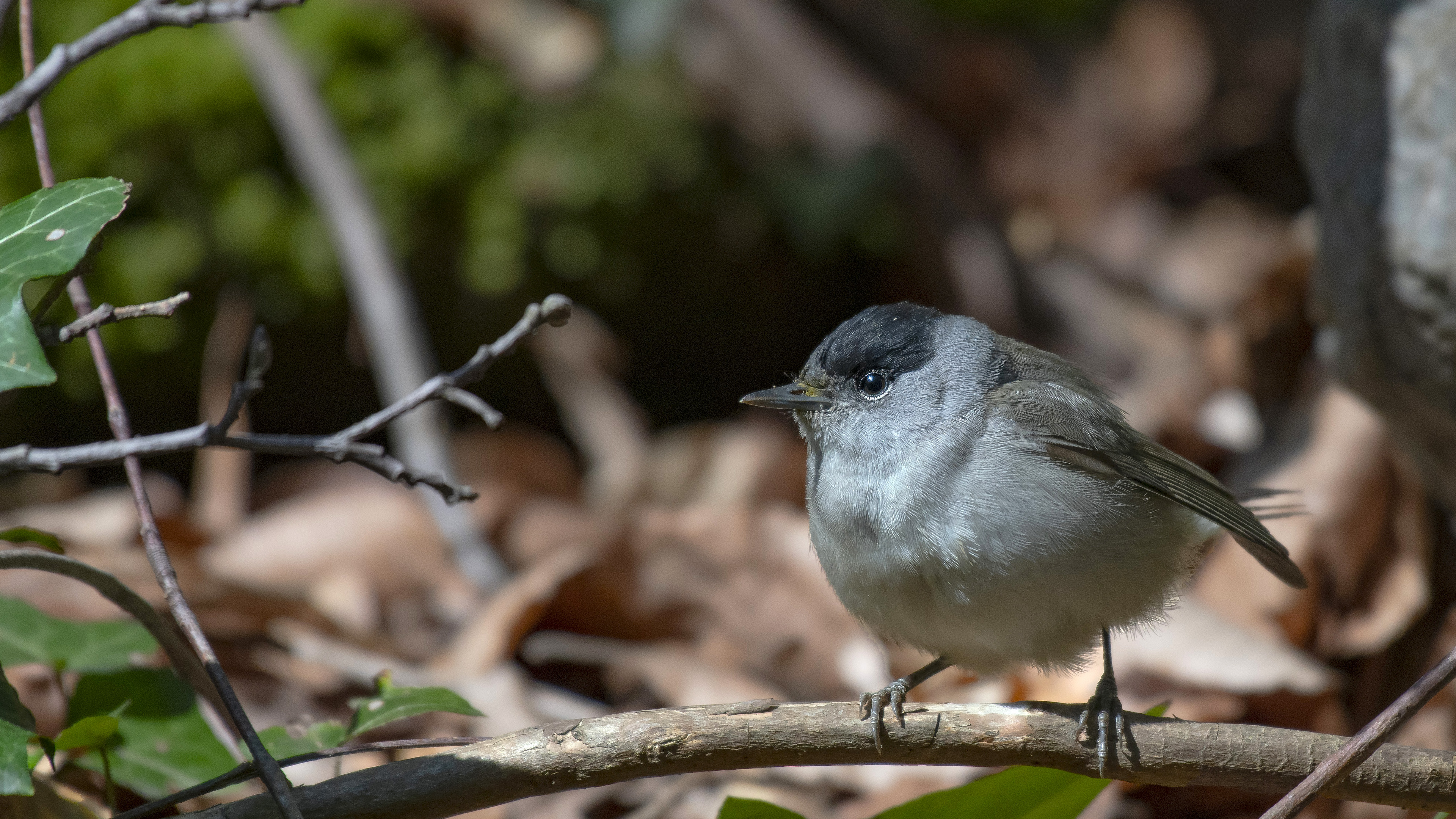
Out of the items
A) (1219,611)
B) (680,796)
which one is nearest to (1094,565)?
(680,796)

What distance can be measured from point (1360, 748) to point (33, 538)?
233cm

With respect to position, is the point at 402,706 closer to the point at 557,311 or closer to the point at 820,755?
the point at 820,755

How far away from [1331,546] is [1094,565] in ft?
6.11

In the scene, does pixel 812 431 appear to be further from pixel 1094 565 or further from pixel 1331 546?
pixel 1331 546

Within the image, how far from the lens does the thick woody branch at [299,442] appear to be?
1.49 m

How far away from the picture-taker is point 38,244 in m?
1.72

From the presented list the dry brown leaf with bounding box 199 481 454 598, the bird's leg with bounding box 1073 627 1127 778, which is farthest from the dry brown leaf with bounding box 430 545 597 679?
the bird's leg with bounding box 1073 627 1127 778

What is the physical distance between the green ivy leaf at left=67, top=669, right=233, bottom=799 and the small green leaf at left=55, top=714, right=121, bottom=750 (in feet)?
0.31

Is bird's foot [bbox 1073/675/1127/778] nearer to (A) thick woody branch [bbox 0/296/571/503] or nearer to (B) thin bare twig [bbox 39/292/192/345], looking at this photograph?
(A) thick woody branch [bbox 0/296/571/503]

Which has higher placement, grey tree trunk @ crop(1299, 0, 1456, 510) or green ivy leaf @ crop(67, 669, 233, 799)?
grey tree trunk @ crop(1299, 0, 1456, 510)

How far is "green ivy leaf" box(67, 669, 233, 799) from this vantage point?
231 centimetres

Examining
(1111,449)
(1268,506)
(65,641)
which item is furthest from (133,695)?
(1268,506)

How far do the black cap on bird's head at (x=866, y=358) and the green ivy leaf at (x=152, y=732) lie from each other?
142 centimetres

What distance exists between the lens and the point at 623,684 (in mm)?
3721
